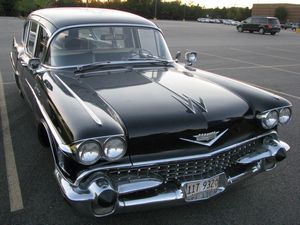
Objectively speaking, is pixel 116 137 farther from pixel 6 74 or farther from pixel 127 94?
pixel 6 74

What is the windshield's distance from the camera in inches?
164

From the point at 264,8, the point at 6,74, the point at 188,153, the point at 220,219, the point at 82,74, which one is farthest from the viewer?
the point at 264,8

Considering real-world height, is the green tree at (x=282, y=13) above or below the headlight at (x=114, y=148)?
below

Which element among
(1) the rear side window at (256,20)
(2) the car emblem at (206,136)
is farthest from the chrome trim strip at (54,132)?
(1) the rear side window at (256,20)

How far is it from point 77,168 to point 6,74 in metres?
7.10

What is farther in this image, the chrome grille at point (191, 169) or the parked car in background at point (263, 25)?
the parked car in background at point (263, 25)

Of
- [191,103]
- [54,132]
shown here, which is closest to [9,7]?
[54,132]

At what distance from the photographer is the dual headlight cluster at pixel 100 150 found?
8.63ft

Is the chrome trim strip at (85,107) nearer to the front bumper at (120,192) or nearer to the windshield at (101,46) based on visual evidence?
the front bumper at (120,192)

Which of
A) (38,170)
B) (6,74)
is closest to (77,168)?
(38,170)

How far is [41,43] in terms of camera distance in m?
4.62

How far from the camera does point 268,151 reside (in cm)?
343

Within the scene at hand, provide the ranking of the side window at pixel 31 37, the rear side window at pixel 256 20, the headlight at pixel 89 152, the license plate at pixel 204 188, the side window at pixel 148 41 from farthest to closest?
the rear side window at pixel 256 20
the side window at pixel 31 37
the side window at pixel 148 41
the license plate at pixel 204 188
the headlight at pixel 89 152

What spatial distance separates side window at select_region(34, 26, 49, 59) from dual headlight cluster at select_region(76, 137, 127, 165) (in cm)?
217
